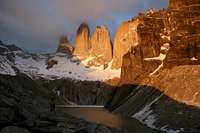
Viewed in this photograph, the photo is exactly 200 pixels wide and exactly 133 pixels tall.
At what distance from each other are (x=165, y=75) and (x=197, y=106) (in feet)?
146

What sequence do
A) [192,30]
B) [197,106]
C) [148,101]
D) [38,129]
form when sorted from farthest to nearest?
[192,30] → [148,101] → [197,106] → [38,129]

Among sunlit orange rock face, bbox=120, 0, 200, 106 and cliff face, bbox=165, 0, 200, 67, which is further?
cliff face, bbox=165, 0, 200, 67

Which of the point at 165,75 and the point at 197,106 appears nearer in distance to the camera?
the point at 197,106

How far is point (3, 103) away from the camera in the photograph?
27609 mm

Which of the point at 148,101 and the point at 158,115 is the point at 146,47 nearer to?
the point at 148,101

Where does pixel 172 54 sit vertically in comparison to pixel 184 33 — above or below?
below

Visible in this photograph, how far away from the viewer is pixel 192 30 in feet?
491

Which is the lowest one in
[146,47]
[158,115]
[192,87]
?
[158,115]

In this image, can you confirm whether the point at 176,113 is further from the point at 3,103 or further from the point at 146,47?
the point at 146,47

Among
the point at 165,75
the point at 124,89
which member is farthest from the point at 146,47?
the point at 165,75

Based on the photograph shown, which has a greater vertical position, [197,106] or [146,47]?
[146,47]

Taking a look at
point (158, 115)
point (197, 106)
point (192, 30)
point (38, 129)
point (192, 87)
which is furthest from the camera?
point (192, 30)

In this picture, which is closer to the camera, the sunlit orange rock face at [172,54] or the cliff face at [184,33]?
the sunlit orange rock face at [172,54]

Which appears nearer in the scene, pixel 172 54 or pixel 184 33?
pixel 172 54
